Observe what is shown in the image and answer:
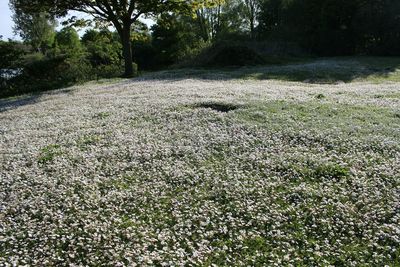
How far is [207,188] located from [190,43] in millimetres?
63270

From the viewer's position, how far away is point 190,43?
72.2 m

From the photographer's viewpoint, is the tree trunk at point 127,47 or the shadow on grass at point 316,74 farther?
the tree trunk at point 127,47

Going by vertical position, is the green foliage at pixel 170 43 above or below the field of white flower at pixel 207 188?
above

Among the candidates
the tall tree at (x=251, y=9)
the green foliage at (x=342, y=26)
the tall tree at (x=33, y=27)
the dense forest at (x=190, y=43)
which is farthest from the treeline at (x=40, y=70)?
the tall tree at (x=251, y=9)

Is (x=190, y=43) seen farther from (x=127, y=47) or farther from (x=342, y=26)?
(x=127, y=47)

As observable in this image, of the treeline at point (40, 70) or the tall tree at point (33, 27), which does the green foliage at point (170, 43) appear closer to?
the treeline at point (40, 70)

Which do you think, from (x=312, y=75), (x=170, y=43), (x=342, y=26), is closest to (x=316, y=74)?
(x=312, y=75)

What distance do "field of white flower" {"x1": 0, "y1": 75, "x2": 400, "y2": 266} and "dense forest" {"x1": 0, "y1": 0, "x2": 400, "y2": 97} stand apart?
2290 cm

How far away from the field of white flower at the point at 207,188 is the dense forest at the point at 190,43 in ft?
75.1

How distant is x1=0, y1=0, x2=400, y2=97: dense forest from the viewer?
137 ft

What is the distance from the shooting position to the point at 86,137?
56.0 feet

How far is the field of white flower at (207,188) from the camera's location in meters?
8.52

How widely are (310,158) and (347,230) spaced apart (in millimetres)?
4205

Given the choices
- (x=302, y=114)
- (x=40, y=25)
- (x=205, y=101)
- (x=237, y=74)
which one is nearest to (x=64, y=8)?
(x=237, y=74)
